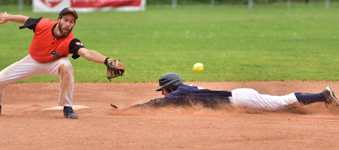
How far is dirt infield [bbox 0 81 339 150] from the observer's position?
454 cm

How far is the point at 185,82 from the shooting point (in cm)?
948

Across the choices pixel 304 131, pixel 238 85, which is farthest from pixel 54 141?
pixel 238 85

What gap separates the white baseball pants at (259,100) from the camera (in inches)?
241

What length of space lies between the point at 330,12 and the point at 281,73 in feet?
58.7

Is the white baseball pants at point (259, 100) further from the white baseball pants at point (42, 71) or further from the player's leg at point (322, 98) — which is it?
the white baseball pants at point (42, 71)

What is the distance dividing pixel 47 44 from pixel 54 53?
16 cm

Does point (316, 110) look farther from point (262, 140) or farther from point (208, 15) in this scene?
point (208, 15)

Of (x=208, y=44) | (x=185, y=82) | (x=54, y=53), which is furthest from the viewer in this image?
(x=208, y=44)

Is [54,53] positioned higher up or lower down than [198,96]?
higher up

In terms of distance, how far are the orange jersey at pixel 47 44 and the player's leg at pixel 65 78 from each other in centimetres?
11

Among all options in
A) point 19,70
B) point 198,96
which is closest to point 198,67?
point 198,96

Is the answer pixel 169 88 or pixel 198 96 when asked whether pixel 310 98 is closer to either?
pixel 198 96

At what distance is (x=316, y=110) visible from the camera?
632 centimetres

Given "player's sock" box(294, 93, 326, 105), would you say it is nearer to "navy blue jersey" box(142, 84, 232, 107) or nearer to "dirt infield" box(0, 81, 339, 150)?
"dirt infield" box(0, 81, 339, 150)
